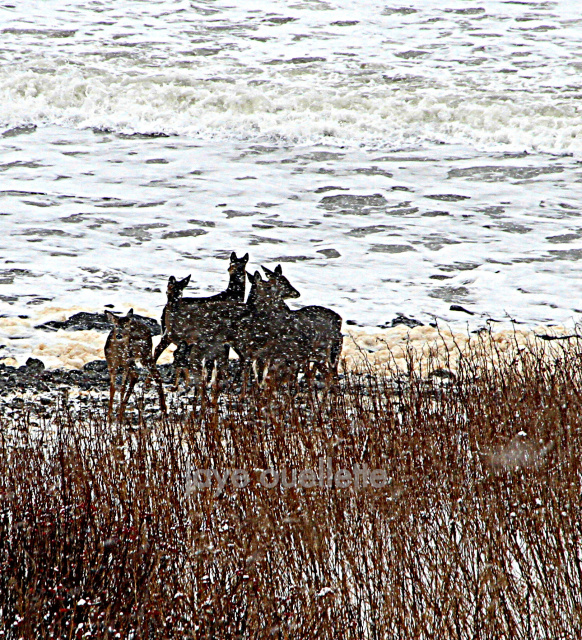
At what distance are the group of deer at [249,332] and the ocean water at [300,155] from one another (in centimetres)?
211

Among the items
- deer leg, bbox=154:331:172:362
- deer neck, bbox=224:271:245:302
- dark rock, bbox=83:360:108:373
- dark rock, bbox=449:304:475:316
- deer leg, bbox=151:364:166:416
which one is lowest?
dark rock, bbox=449:304:475:316

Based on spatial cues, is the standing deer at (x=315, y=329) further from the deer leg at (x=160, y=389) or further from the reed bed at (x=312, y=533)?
the deer leg at (x=160, y=389)

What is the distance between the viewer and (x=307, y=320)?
5.24 meters

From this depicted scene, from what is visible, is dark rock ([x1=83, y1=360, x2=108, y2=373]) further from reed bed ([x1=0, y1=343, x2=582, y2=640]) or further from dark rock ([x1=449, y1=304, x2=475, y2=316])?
dark rock ([x1=449, y1=304, x2=475, y2=316])

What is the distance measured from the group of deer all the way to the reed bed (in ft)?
1.75

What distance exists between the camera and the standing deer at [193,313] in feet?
16.6

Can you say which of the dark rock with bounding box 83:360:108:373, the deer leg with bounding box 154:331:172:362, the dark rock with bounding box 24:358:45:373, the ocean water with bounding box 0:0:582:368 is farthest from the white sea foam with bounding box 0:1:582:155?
the deer leg with bounding box 154:331:172:362

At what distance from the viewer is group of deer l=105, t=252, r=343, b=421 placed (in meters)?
5.10

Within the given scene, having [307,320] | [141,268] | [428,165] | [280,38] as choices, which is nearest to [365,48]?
[280,38]

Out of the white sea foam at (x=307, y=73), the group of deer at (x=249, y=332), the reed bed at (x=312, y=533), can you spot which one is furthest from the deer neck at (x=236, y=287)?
the white sea foam at (x=307, y=73)

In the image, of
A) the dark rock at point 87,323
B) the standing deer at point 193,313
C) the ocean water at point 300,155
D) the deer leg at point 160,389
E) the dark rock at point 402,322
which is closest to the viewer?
the deer leg at point 160,389

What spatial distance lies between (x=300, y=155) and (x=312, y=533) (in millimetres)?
12097

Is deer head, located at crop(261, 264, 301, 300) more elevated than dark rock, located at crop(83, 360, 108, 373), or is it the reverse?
deer head, located at crop(261, 264, 301, 300)

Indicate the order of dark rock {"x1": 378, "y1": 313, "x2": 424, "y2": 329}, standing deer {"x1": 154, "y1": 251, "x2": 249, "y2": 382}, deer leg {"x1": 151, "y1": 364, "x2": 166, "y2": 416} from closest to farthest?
deer leg {"x1": 151, "y1": 364, "x2": 166, "y2": 416}, standing deer {"x1": 154, "y1": 251, "x2": 249, "y2": 382}, dark rock {"x1": 378, "y1": 313, "x2": 424, "y2": 329}
